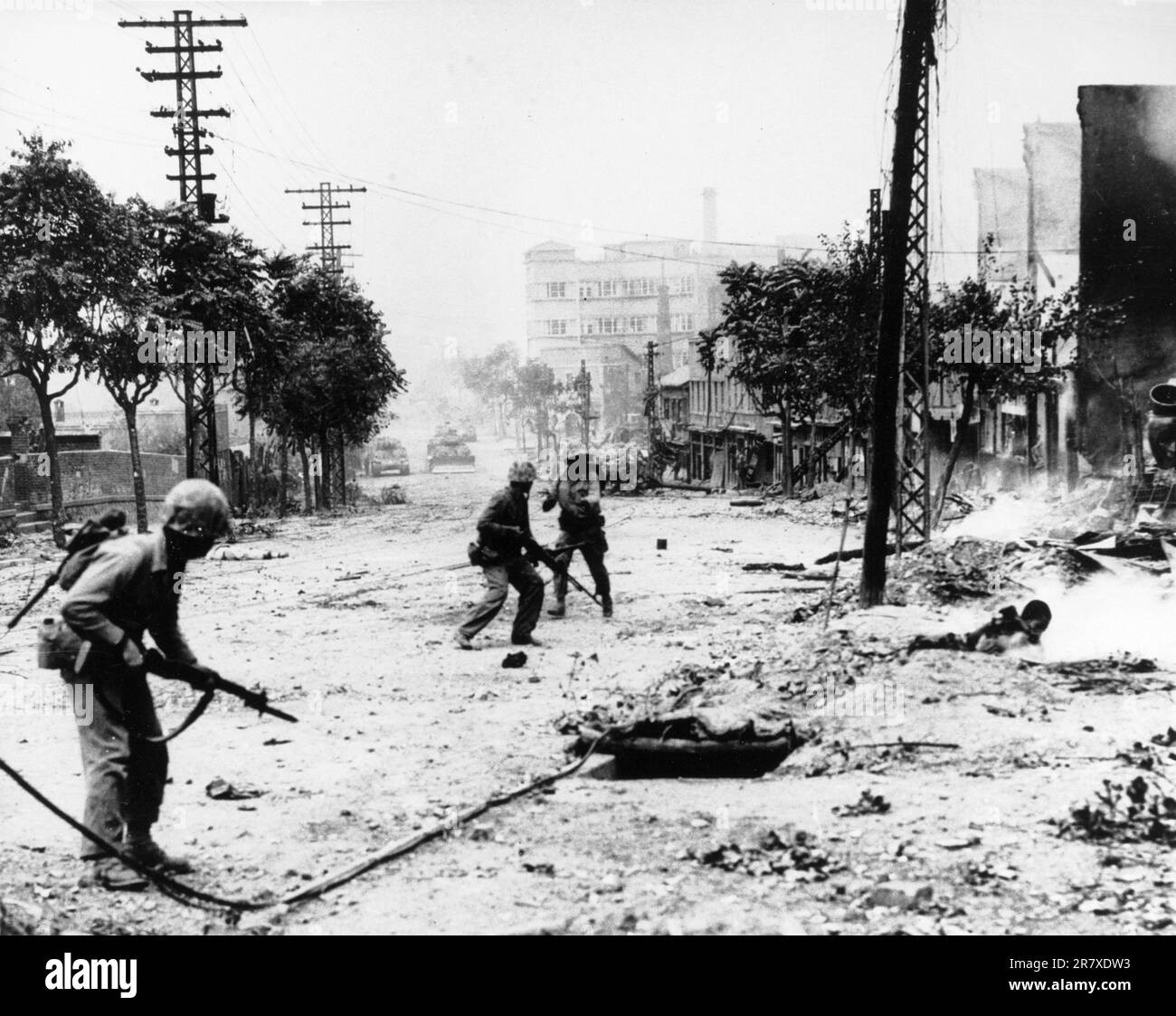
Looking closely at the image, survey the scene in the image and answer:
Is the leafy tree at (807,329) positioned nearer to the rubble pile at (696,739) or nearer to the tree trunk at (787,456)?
the tree trunk at (787,456)

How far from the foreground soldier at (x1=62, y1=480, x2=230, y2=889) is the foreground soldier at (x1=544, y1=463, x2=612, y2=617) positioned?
792 cm

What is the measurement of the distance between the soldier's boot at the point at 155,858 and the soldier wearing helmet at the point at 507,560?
19.3 ft

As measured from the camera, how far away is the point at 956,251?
35344mm

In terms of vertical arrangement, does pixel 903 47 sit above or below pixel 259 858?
above

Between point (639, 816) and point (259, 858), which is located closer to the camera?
point (259, 858)

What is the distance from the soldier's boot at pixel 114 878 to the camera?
5805 millimetres

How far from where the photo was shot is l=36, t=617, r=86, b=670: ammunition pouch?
565cm

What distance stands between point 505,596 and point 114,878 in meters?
6.15

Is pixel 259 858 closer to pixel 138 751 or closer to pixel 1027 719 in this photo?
pixel 138 751

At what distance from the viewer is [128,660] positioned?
565cm

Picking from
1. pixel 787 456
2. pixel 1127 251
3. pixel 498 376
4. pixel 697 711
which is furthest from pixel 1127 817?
pixel 498 376
